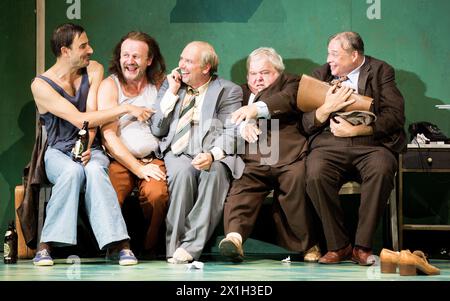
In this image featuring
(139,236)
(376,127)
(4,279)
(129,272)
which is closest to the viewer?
(4,279)

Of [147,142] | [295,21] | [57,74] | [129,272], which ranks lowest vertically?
[129,272]

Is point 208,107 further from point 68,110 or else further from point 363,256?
point 363,256

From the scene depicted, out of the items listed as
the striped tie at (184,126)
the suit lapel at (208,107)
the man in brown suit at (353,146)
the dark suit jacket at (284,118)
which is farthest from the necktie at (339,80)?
the striped tie at (184,126)

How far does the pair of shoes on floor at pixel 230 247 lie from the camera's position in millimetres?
5656

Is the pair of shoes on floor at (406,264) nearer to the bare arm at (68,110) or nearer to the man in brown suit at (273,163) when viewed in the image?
the man in brown suit at (273,163)

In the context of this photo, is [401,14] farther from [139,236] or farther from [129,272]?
[129,272]

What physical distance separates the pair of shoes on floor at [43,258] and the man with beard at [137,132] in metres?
0.60

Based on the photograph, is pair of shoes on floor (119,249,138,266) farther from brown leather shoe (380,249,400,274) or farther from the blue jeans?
brown leather shoe (380,249,400,274)

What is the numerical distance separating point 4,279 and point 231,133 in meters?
1.89

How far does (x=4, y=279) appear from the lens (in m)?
4.77

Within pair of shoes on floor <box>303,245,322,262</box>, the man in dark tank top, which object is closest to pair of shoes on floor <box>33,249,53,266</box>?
the man in dark tank top

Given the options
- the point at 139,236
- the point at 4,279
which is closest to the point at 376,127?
the point at 139,236

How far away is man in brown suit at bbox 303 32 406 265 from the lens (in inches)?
228

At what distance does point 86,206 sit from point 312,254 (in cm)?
142
